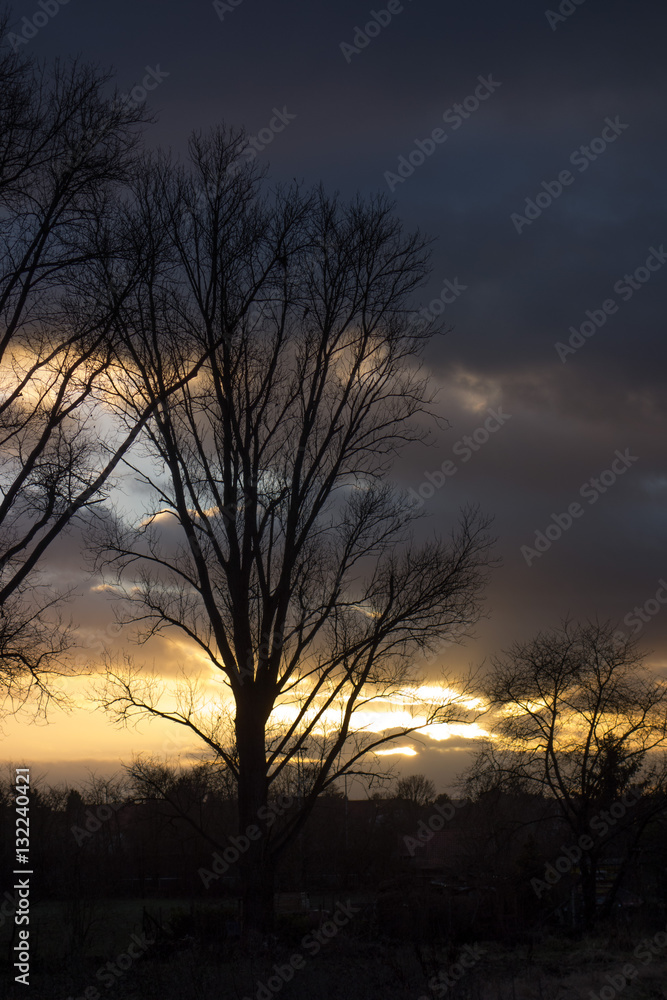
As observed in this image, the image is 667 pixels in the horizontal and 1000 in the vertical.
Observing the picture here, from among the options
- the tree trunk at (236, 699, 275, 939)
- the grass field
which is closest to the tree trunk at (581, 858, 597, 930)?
the grass field

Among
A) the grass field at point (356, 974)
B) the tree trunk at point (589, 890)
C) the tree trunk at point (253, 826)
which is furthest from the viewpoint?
the tree trunk at point (589, 890)

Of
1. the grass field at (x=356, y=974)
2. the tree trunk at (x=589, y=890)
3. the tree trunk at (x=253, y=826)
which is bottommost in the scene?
the tree trunk at (x=589, y=890)

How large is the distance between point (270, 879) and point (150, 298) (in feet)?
31.3

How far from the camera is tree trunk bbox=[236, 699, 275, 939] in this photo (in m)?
11.7

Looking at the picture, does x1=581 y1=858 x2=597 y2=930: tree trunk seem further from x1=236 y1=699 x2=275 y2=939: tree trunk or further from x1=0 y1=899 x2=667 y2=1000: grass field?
x1=236 y1=699 x2=275 y2=939: tree trunk

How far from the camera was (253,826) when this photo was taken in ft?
38.3

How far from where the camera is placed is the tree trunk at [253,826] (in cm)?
1168

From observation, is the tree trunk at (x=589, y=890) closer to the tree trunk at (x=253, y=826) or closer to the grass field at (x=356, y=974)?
the grass field at (x=356, y=974)

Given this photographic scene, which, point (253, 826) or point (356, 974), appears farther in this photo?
point (253, 826)

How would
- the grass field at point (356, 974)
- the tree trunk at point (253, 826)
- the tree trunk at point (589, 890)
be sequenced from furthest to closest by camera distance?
the tree trunk at point (589, 890) → the tree trunk at point (253, 826) → the grass field at point (356, 974)

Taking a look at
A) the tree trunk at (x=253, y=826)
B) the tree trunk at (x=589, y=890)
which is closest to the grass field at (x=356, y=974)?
the tree trunk at (x=253, y=826)

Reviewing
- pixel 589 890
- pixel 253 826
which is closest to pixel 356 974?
pixel 253 826

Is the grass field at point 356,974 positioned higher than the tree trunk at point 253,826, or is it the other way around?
the tree trunk at point 253,826

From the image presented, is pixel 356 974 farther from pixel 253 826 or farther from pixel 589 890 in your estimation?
pixel 589 890
